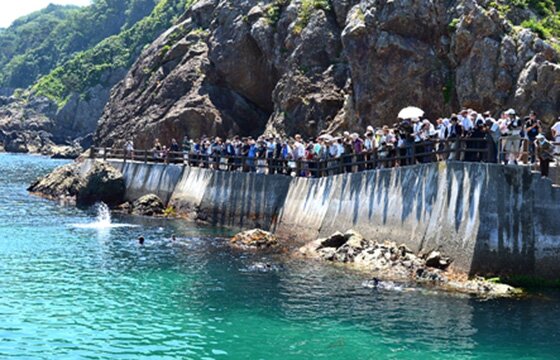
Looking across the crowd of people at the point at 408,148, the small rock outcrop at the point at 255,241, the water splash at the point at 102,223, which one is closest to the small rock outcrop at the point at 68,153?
the water splash at the point at 102,223

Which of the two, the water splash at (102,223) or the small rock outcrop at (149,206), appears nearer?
the water splash at (102,223)

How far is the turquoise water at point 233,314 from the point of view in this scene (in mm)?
15797

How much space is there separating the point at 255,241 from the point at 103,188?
2220 cm

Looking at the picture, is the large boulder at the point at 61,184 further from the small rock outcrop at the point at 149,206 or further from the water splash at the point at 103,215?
the small rock outcrop at the point at 149,206

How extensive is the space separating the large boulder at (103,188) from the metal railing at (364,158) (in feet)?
7.39

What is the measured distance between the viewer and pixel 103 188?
49812mm

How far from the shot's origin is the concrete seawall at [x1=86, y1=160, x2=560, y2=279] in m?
21.5

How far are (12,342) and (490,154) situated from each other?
15.7 m

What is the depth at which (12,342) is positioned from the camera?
1578cm

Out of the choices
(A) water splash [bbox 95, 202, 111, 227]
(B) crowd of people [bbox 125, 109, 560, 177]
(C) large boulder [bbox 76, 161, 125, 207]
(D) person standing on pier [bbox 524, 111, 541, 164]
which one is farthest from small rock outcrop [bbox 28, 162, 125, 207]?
(D) person standing on pier [bbox 524, 111, 541, 164]

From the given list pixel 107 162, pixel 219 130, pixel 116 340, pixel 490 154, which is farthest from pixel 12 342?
pixel 219 130

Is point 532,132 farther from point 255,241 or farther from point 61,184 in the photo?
point 61,184

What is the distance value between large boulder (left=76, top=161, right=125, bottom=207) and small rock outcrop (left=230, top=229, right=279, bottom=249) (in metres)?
20.4

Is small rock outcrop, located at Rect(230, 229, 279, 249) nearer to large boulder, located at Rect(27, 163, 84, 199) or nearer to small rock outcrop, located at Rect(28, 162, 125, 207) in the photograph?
small rock outcrop, located at Rect(28, 162, 125, 207)
